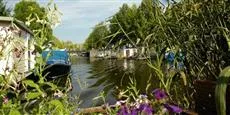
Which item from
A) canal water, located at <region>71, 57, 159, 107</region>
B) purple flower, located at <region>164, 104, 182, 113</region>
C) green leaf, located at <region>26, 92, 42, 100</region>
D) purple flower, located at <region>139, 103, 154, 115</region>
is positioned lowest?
canal water, located at <region>71, 57, 159, 107</region>

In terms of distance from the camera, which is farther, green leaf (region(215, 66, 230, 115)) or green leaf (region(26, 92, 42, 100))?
green leaf (region(26, 92, 42, 100))

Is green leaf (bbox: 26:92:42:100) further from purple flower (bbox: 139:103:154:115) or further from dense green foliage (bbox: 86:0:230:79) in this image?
purple flower (bbox: 139:103:154:115)

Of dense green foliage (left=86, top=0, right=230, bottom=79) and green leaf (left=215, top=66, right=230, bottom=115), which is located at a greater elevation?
dense green foliage (left=86, top=0, right=230, bottom=79)

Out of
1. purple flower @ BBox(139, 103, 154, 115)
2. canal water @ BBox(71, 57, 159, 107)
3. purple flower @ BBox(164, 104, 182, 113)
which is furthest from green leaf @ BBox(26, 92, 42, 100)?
purple flower @ BBox(164, 104, 182, 113)

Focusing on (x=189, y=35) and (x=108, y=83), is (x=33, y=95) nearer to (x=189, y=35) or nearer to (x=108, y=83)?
(x=189, y=35)

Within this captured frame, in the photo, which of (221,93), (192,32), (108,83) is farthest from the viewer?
(108,83)

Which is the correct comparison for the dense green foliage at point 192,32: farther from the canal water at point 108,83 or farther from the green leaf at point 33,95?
the green leaf at point 33,95

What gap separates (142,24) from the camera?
2395mm

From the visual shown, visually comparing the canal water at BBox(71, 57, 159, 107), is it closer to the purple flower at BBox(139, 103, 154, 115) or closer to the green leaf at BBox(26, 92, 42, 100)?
the green leaf at BBox(26, 92, 42, 100)

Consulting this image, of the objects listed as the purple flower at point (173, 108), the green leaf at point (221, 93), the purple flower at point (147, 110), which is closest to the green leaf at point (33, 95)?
the purple flower at point (147, 110)

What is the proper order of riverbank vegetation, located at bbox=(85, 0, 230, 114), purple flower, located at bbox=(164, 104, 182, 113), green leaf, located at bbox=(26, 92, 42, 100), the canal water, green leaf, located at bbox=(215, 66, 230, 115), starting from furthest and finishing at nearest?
the canal water, green leaf, located at bbox=(26, 92, 42, 100), riverbank vegetation, located at bbox=(85, 0, 230, 114), purple flower, located at bbox=(164, 104, 182, 113), green leaf, located at bbox=(215, 66, 230, 115)

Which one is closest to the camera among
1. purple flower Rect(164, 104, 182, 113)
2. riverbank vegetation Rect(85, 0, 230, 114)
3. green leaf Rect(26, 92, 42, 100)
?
purple flower Rect(164, 104, 182, 113)

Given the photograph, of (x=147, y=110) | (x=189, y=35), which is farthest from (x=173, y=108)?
(x=189, y=35)

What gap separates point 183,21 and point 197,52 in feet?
0.59
